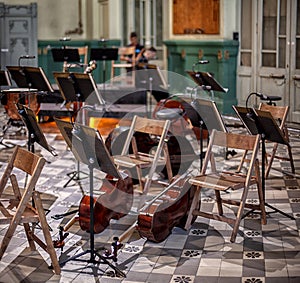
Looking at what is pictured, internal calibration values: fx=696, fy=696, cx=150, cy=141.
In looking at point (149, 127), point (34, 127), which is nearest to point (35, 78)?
point (149, 127)

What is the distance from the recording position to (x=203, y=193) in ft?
24.0

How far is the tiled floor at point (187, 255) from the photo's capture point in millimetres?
5055

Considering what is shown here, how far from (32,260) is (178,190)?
1.35 m

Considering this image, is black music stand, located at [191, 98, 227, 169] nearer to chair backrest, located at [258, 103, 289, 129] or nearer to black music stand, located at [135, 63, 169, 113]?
chair backrest, located at [258, 103, 289, 129]

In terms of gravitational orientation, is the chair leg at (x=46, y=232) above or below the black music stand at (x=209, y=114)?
below

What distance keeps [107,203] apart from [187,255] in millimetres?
843

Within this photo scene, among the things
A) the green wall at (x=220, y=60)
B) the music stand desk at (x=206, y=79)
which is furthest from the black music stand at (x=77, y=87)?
the green wall at (x=220, y=60)

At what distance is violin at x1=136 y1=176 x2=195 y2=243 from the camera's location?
5.59 metres

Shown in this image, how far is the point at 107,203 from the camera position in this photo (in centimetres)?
587

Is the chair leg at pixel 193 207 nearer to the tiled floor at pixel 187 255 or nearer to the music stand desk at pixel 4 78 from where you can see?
the tiled floor at pixel 187 255

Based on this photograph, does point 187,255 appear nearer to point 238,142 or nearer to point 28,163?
point 238,142

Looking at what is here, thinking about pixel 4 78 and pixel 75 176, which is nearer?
pixel 75 176

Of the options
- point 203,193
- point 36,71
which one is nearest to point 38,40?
point 36,71

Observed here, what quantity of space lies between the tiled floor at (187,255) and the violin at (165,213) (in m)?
0.11
